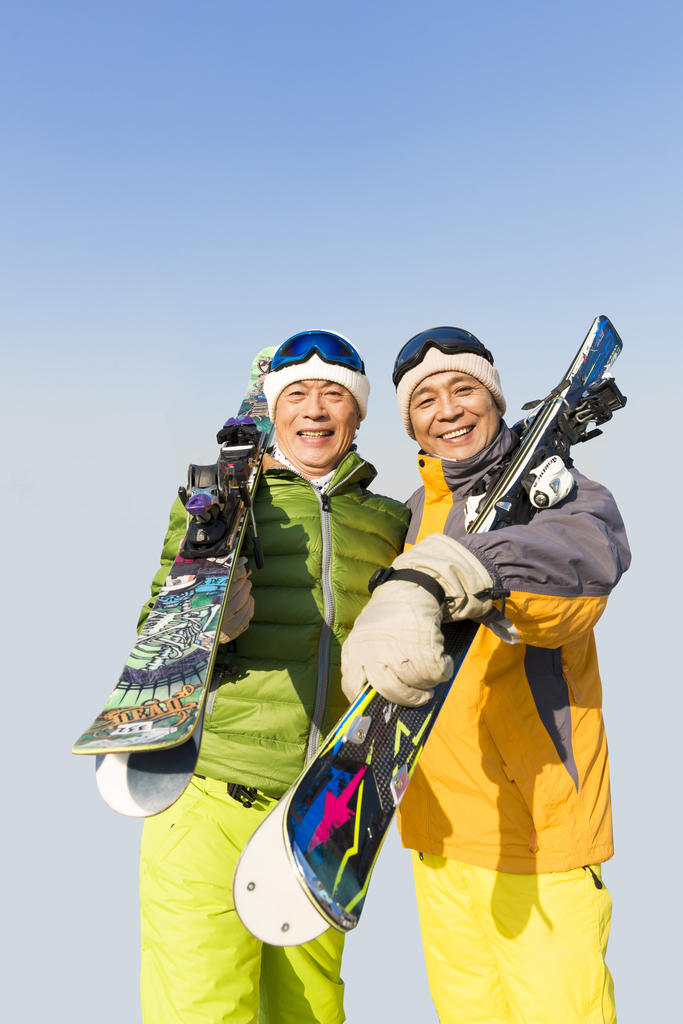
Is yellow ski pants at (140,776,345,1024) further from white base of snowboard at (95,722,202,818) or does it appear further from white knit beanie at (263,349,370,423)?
white knit beanie at (263,349,370,423)

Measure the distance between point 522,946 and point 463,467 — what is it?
6.50ft

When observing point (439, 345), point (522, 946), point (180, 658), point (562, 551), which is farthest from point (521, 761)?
point (439, 345)

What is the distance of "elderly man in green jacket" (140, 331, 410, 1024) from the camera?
2199mm

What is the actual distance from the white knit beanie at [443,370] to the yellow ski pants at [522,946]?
215 cm

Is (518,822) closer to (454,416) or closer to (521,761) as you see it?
(521,761)

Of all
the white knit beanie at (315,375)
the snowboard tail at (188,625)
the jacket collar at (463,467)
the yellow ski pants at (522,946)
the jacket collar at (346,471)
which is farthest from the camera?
the white knit beanie at (315,375)

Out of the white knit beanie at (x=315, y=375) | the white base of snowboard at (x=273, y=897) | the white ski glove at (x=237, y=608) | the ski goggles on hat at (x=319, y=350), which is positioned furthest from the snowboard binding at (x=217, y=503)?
the white base of snowboard at (x=273, y=897)

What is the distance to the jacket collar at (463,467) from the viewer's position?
8.44 feet

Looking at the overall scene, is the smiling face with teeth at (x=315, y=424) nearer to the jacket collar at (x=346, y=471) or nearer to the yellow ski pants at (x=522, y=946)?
the jacket collar at (x=346, y=471)

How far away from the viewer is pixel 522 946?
85.1 inches

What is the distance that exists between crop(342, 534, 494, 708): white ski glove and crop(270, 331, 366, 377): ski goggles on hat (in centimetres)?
177

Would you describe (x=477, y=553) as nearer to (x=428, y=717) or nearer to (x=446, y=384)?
(x=428, y=717)

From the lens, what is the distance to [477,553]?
1.56 meters

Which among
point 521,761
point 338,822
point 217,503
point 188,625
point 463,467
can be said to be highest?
point 463,467
